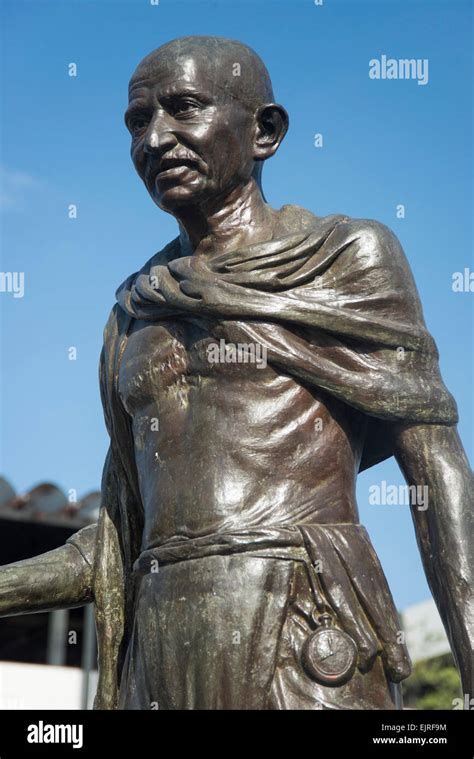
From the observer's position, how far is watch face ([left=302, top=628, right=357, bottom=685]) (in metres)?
4.46

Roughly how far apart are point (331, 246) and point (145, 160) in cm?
81

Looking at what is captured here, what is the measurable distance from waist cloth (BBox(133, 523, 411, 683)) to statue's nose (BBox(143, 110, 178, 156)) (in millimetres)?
1493

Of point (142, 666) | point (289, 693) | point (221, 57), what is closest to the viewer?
point (289, 693)

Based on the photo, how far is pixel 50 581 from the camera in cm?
518

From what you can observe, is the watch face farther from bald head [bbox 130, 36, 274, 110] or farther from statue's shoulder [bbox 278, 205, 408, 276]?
bald head [bbox 130, 36, 274, 110]

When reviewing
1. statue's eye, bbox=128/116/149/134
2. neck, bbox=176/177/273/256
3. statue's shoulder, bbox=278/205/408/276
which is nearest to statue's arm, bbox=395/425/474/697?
statue's shoulder, bbox=278/205/408/276

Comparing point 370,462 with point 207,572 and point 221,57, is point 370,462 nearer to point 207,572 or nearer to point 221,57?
point 207,572

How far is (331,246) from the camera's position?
5.02m

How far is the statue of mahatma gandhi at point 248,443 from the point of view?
455 centimetres

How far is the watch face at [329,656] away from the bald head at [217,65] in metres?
2.08

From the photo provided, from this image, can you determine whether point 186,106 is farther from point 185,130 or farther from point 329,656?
point 329,656

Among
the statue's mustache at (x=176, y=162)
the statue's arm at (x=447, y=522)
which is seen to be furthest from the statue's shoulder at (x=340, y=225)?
the statue's arm at (x=447, y=522)

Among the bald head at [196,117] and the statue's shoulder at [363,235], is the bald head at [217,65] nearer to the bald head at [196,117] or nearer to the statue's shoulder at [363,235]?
the bald head at [196,117]
